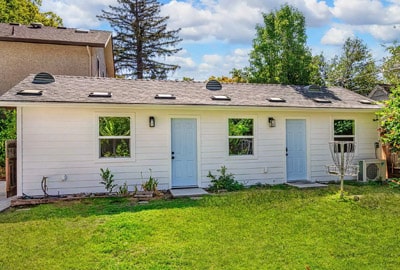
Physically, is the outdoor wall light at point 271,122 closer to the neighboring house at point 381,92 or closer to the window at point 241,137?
the window at point 241,137

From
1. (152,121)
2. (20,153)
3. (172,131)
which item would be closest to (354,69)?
(172,131)

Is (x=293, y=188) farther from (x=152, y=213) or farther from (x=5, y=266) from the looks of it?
(x=5, y=266)

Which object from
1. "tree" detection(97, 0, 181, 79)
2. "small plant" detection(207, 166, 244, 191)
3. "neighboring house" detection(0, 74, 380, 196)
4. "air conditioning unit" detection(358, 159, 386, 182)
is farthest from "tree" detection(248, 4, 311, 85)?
"small plant" detection(207, 166, 244, 191)

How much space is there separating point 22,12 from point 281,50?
60.0 ft

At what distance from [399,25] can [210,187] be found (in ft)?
44.3

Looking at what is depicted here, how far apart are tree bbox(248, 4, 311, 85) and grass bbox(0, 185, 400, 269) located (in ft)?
45.2

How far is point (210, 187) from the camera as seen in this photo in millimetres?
8742

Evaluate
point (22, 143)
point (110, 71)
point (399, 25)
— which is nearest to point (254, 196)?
point (22, 143)

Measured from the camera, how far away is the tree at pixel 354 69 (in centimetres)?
2870

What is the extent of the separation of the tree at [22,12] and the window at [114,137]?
17.4 meters

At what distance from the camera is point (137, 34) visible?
26.5m

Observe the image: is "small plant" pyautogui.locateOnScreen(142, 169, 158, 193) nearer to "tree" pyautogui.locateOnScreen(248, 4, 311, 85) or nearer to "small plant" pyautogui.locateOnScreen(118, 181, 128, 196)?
"small plant" pyautogui.locateOnScreen(118, 181, 128, 196)

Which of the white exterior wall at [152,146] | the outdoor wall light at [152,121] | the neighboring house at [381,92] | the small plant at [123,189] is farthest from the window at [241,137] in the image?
the neighboring house at [381,92]

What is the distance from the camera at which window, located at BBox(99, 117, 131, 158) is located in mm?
8148
